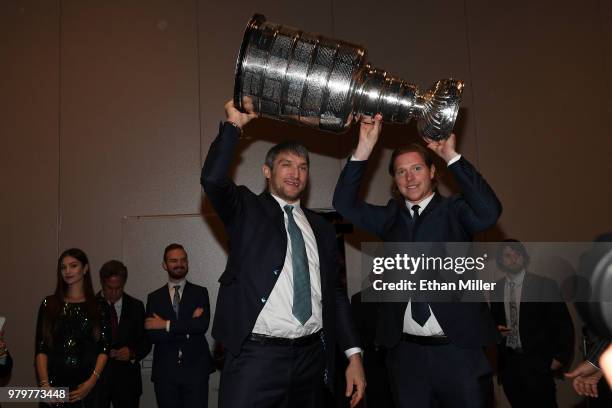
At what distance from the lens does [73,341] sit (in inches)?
126

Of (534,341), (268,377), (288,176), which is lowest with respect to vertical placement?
(534,341)

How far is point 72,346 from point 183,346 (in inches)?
30.5

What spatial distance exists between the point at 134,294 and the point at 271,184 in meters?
2.60

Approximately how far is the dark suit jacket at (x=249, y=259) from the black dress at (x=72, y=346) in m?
1.42

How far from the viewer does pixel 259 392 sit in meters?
2.06

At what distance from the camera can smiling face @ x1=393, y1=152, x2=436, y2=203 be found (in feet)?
7.72

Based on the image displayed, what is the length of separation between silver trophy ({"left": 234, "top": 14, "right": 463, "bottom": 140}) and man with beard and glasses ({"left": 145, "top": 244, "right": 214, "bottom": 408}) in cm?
223

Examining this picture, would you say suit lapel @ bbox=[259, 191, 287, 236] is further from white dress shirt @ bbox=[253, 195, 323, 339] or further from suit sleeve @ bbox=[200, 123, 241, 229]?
suit sleeve @ bbox=[200, 123, 241, 229]

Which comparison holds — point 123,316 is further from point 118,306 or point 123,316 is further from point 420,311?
point 420,311

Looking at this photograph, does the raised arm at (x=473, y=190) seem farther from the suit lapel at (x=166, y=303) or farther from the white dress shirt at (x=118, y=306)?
the white dress shirt at (x=118, y=306)

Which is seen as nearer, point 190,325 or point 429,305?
point 429,305

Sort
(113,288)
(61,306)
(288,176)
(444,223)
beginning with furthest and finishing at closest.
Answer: (113,288) < (61,306) < (288,176) < (444,223)

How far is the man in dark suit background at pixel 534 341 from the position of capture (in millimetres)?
3469

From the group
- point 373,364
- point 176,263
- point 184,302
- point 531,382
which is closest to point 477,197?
point 531,382
